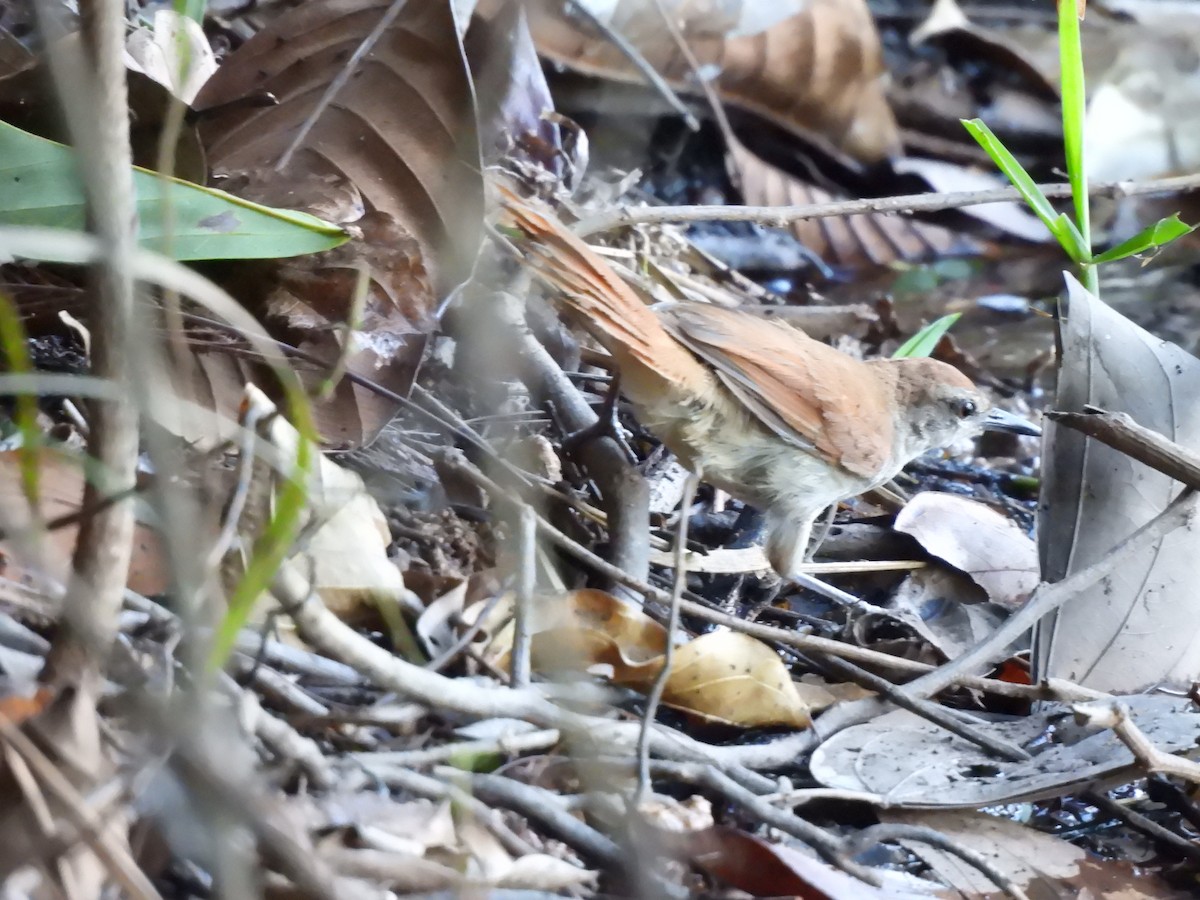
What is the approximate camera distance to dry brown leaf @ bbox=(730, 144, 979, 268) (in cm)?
502

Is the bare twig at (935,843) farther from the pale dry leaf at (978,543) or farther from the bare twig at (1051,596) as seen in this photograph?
the pale dry leaf at (978,543)

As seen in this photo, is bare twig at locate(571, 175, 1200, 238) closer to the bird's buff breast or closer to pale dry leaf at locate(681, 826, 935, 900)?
the bird's buff breast

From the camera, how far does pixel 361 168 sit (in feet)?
7.33

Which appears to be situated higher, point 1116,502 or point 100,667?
point 100,667

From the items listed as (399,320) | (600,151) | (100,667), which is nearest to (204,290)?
(100,667)

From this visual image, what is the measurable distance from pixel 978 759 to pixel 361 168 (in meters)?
1.52

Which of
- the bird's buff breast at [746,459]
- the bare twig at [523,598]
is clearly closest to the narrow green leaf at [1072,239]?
the bird's buff breast at [746,459]

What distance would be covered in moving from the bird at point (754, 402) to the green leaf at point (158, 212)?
0.69 m

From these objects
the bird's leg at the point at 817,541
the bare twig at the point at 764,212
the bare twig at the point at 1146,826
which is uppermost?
the bare twig at the point at 764,212

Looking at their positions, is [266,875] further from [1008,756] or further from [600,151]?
[600,151]

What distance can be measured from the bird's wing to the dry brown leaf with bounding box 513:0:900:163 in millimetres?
1717

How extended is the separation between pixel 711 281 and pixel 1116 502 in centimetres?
198

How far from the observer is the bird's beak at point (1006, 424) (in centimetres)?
351

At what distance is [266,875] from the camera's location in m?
1.08
